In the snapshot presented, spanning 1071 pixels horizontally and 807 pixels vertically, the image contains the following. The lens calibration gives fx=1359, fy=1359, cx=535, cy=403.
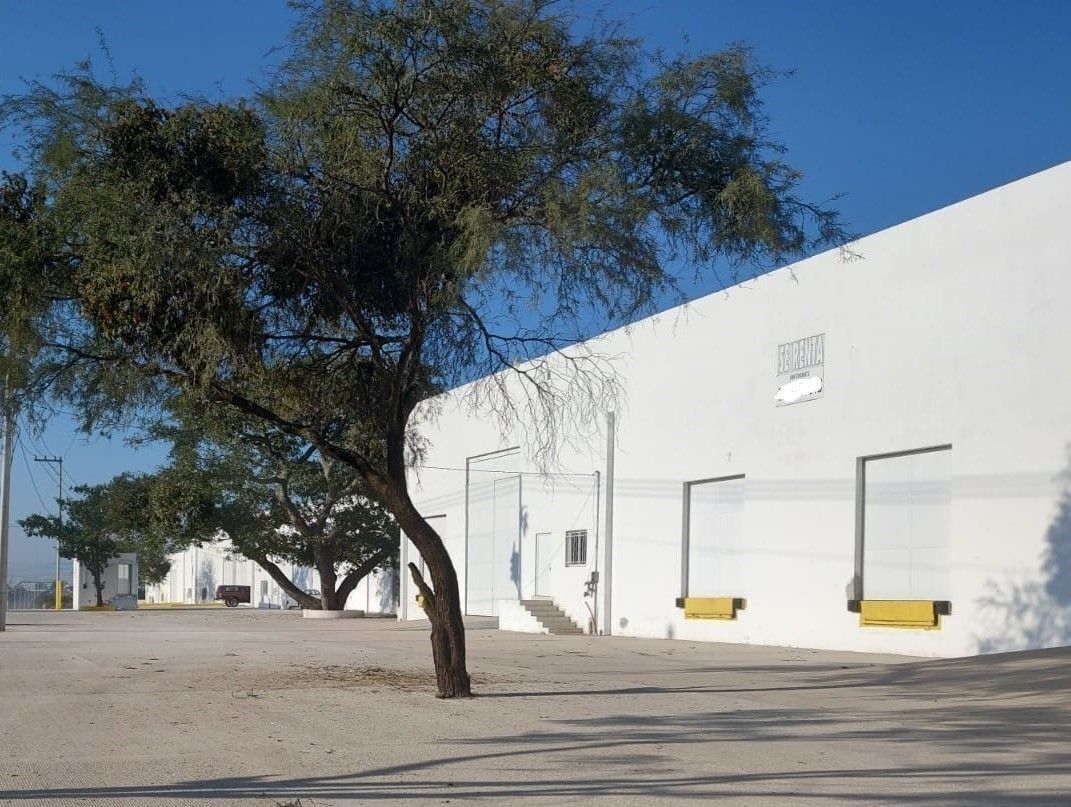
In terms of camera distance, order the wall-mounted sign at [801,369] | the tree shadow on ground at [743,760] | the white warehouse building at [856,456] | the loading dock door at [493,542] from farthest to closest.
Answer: the loading dock door at [493,542]
the wall-mounted sign at [801,369]
the white warehouse building at [856,456]
the tree shadow on ground at [743,760]

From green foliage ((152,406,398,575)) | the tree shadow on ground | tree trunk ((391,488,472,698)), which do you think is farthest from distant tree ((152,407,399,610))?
the tree shadow on ground

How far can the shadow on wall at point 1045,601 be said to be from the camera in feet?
64.3

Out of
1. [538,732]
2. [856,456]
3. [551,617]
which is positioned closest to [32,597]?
[551,617]

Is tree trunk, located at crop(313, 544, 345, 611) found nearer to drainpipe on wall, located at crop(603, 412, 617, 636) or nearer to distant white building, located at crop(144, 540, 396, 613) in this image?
distant white building, located at crop(144, 540, 396, 613)

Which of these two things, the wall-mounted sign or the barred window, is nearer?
the wall-mounted sign

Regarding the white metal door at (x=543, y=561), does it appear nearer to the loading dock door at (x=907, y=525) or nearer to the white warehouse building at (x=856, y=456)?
the white warehouse building at (x=856, y=456)

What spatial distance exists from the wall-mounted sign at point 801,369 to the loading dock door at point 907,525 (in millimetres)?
1987

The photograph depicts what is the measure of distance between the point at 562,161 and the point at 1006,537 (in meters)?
10.6

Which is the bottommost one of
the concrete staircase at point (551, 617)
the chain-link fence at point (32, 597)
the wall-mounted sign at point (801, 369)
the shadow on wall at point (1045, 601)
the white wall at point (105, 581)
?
the chain-link fence at point (32, 597)

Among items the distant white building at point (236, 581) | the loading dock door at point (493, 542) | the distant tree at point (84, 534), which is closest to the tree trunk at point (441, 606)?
the loading dock door at point (493, 542)

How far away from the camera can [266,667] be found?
1938cm

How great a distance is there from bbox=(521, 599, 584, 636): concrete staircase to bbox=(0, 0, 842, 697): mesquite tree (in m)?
19.2

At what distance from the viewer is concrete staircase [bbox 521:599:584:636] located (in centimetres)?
3378

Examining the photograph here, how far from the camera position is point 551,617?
34469mm
